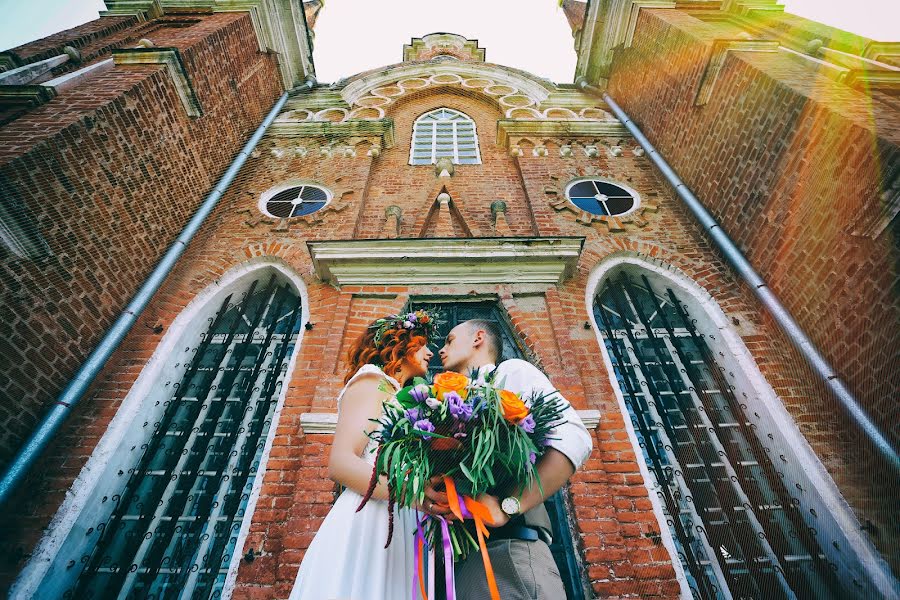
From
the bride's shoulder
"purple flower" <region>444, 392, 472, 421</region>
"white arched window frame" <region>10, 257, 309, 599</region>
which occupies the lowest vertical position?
"white arched window frame" <region>10, 257, 309, 599</region>

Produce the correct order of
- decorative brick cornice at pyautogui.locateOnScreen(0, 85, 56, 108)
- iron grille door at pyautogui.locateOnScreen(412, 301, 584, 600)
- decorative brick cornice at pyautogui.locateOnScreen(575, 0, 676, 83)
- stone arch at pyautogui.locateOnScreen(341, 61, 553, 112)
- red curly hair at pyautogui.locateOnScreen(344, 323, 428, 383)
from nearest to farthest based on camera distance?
red curly hair at pyautogui.locateOnScreen(344, 323, 428, 383), iron grille door at pyautogui.locateOnScreen(412, 301, 584, 600), decorative brick cornice at pyautogui.locateOnScreen(0, 85, 56, 108), decorative brick cornice at pyautogui.locateOnScreen(575, 0, 676, 83), stone arch at pyautogui.locateOnScreen(341, 61, 553, 112)

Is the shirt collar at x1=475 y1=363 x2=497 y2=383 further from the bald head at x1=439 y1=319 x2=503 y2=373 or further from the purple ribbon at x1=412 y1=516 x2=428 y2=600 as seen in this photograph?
the purple ribbon at x1=412 y1=516 x2=428 y2=600

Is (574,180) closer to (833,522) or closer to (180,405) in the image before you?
(833,522)

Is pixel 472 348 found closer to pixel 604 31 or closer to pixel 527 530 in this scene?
pixel 527 530

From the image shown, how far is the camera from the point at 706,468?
3.97m

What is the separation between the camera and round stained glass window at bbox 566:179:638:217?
6.51m

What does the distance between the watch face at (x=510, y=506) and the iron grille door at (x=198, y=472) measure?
9.75 ft

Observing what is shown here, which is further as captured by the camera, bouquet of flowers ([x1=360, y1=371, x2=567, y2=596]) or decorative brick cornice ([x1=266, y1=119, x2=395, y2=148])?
decorative brick cornice ([x1=266, y1=119, x2=395, y2=148])

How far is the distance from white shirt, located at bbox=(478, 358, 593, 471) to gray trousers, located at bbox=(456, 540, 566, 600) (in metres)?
0.45

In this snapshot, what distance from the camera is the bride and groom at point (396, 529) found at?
5.70 feet

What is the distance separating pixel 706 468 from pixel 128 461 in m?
5.55

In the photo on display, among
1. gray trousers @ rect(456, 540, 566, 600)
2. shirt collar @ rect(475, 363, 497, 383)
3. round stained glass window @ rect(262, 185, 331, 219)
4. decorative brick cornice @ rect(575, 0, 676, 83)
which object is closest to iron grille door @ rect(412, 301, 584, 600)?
shirt collar @ rect(475, 363, 497, 383)

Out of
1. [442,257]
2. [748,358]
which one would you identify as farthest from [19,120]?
[748,358]

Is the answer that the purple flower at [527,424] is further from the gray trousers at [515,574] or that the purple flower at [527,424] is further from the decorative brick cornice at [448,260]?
the decorative brick cornice at [448,260]
